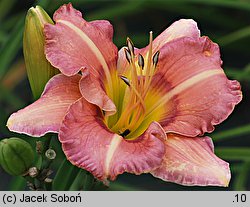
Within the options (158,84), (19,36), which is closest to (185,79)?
(158,84)

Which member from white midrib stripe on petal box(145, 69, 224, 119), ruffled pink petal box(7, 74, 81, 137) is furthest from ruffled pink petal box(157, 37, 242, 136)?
ruffled pink petal box(7, 74, 81, 137)

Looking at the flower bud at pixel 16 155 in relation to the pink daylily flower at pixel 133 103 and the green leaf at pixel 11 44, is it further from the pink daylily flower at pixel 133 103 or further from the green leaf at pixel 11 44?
the green leaf at pixel 11 44

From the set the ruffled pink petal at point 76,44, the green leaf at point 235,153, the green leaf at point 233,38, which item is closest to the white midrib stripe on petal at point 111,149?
the ruffled pink petal at point 76,44

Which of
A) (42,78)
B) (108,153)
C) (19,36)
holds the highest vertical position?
(19,36)

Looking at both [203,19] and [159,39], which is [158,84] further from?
[203,19]

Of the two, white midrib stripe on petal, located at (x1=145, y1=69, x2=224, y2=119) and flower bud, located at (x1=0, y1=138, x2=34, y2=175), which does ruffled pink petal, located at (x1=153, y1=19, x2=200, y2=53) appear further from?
flower bud, located at (x1=0, y1=138, x2=34, y2=175)

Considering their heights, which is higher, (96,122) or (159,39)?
(159,39)
